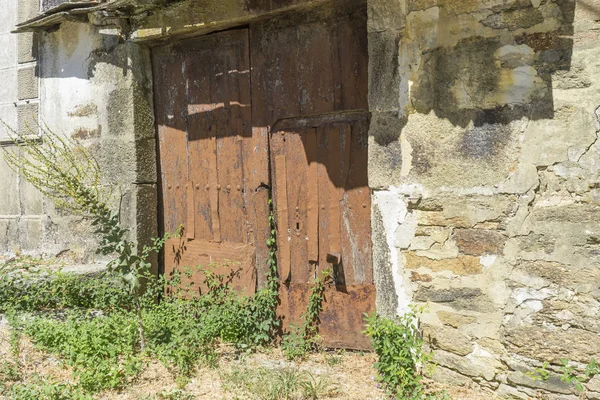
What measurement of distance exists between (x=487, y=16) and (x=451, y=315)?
4.97 feet

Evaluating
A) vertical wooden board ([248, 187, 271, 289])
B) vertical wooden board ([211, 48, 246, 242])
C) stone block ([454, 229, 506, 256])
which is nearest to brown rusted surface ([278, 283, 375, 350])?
vertical wooden board ([248, 187, 271, 289])

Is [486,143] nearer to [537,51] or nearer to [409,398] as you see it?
[537,51]

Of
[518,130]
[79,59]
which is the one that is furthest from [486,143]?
[79,59]

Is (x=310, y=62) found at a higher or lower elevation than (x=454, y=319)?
higher

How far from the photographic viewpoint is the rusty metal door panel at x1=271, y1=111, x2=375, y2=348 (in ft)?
12.4

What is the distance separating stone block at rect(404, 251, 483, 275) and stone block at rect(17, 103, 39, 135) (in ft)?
11.3

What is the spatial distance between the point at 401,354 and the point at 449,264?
533 mm

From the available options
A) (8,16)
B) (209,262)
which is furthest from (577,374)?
(8,16)

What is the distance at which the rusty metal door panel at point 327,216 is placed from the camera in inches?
149

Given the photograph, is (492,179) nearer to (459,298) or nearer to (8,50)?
(459,298)

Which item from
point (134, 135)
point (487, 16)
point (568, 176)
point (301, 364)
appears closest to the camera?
point (568, 176)

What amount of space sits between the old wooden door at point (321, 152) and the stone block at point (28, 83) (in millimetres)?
2095

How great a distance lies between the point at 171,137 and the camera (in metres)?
4.61

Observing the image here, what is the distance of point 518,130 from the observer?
293 cm
